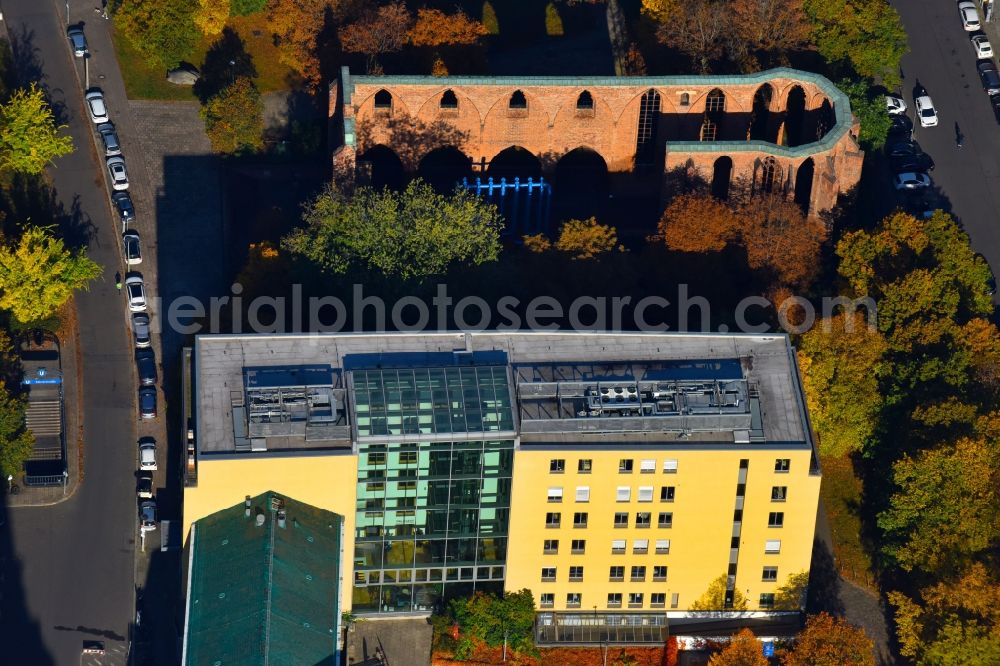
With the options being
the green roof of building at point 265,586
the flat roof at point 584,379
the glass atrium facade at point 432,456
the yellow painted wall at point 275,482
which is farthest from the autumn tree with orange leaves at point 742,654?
the yellow painted wall at point 275,482

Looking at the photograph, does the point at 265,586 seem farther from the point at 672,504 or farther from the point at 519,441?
the point at 672,504

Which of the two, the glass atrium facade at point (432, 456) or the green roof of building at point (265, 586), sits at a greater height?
the glass atrium facade at point (432, 456)

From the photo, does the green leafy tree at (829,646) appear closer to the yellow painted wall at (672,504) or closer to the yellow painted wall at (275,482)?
the yellow painted wall at (672,504)

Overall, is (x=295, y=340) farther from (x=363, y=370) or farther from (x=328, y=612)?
(x=328, y=612)

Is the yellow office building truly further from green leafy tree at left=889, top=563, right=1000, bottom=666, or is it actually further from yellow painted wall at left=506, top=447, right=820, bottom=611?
green leafy tree at left=889, top=563, right=1000, bottom=666

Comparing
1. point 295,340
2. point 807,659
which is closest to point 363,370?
point 295,340

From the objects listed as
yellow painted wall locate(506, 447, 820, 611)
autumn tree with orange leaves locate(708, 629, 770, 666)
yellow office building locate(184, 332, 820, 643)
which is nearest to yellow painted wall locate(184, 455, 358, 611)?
yellow office building locate(184, 332, 820, 643)
